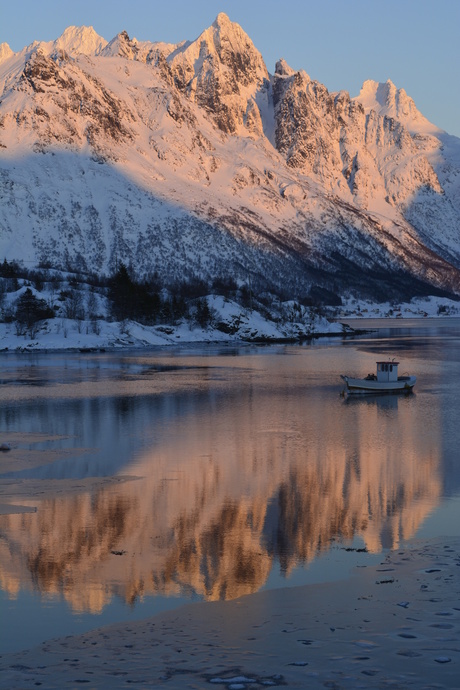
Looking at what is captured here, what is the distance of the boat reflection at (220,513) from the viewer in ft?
76.4

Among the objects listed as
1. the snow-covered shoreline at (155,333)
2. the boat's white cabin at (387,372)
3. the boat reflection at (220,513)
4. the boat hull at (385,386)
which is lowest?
the boat reflection at (220,513)

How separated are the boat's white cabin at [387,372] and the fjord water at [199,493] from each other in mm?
4469

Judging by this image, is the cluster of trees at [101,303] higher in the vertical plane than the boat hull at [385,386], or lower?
higher

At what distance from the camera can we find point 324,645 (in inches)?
727

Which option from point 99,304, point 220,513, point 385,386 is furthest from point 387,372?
point 99,304

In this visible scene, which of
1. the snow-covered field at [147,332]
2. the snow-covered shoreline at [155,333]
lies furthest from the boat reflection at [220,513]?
the snow-covered field at [147,332]

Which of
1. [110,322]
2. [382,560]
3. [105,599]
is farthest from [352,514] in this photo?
[110,322]

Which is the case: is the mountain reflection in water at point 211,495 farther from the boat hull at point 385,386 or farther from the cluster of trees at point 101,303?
the cluster of trees at point 101,303

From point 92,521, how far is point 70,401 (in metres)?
37.2

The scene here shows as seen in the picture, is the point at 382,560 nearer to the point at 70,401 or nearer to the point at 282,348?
the point at 70,401

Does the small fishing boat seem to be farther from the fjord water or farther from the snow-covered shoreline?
the snow-covered shoreline

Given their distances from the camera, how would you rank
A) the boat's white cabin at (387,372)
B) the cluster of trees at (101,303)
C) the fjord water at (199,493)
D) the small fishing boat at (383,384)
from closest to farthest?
1. the fjord water at (199,493)
2. the small fishing boat at (383,384)
3. the boat's white cabin at (387,372)
4. the cluster of trees at (101,303)

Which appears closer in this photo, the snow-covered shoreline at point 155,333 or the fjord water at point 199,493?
the fjord water at point 199,493

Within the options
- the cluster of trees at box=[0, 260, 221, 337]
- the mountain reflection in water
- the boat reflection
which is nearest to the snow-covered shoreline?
the cluster of trees at box=[0, 260, 221, 337]
